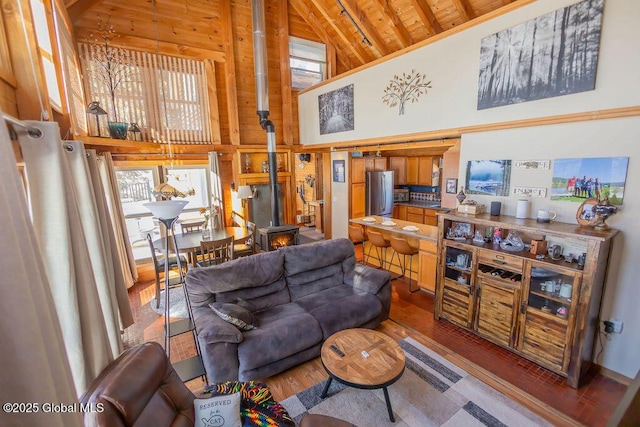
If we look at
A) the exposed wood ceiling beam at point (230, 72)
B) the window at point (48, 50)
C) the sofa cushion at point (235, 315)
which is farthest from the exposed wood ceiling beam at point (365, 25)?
the sofa cushion at point (235, 315)

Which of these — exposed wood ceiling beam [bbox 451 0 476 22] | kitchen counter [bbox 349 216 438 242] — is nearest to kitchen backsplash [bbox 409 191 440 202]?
kitchen counter [bbox 349 216 438 242]

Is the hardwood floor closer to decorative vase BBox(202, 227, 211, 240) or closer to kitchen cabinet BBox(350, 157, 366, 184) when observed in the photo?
decorative vase BBox(202, 227, 211, 240)

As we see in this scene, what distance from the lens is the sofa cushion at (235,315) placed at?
9.04 feet

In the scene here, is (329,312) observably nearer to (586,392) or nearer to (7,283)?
(586,392)

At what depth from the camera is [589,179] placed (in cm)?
280

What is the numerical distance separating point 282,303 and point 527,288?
2692mm

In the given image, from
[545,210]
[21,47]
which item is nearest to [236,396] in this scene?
[21,47]


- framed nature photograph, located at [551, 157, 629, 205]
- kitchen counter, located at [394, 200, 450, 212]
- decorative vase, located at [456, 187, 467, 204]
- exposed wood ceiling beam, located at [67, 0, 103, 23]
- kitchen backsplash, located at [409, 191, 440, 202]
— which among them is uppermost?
exposed wood ceiling beam, located at [67, 0, 103, 23]

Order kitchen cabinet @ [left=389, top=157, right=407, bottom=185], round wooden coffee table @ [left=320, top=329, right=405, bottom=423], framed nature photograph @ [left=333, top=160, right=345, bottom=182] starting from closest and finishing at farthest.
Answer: round wooden coffee table @ [left=320, top=329, right=405, bottom=423], framed nature photograph @ [left=333, top=160, right=345, bottom=182], kitchen cabinet @ [left=389, top=157, right=407, bottom=185]

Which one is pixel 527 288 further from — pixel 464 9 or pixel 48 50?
pixel 48 50

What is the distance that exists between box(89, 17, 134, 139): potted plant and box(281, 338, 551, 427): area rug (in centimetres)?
457

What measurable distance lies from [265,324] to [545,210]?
3.25 meters

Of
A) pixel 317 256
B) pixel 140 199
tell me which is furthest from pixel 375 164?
pixel 140 199

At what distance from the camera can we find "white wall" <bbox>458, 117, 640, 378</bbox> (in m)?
2.57
